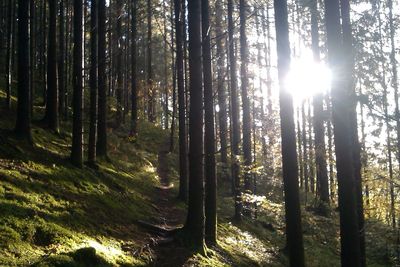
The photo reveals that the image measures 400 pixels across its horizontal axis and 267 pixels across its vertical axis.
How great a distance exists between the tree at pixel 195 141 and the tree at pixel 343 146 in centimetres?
341

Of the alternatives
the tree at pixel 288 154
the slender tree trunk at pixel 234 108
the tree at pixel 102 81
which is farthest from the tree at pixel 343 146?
the tree at pixel 102 81

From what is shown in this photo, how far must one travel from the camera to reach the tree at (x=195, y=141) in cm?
1048

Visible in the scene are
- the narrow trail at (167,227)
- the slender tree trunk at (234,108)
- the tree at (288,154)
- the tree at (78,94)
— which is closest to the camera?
the tree at (288,154)

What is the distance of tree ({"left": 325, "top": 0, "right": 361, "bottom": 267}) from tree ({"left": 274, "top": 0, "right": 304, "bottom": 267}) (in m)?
0.92

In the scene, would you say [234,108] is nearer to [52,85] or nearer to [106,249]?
[52,85]

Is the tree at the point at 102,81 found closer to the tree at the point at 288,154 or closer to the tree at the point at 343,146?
the tree at the point at 288,154

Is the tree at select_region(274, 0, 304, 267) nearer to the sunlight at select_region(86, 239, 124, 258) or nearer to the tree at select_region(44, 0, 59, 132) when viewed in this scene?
the sunlight at select_region(86, 239, 124, 258)

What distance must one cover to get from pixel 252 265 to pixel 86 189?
5450 millimetres

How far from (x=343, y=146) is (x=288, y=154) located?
1.19 meters

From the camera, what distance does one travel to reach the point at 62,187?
35.2ft

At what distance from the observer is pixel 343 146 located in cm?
895

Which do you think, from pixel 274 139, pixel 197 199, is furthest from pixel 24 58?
pixel 274 139

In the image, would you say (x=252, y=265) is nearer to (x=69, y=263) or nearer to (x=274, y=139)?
(x=69, y=263)

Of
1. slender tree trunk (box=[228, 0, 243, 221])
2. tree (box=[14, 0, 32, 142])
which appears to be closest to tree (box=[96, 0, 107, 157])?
tree (box=[14, 0, 32, 142])
